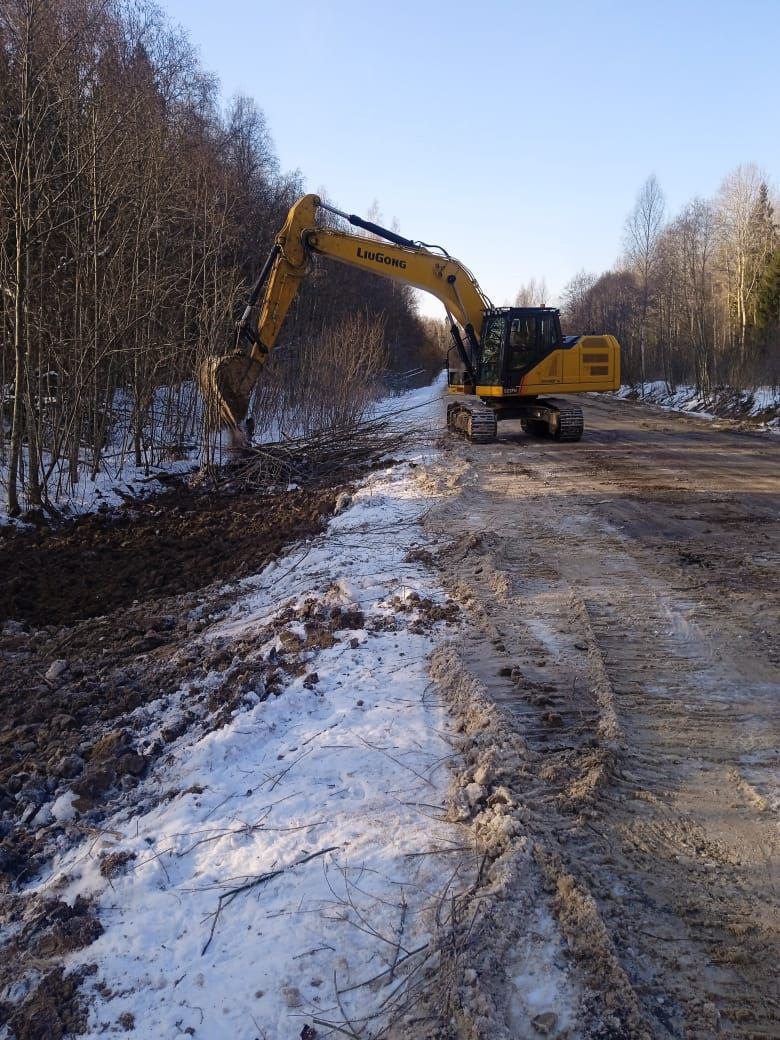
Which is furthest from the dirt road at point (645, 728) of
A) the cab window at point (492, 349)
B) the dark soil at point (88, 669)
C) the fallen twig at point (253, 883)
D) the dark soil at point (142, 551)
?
the cab window at point (492, 349)

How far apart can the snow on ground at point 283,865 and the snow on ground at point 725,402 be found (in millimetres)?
17884

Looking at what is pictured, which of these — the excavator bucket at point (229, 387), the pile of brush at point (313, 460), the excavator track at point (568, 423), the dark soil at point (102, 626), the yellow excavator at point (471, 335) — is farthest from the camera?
the excavator track at point (568, 423)

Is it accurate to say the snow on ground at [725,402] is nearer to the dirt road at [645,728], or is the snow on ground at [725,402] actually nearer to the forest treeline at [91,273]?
the forest treeline at [91,273]

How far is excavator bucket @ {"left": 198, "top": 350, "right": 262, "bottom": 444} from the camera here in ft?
39.5

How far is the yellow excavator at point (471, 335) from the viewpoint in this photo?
1280 centimetres

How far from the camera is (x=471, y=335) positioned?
50.8 ft

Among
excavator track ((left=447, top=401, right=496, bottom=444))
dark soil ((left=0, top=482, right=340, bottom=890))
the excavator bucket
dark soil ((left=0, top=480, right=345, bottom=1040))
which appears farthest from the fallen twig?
excavator track ((left=447, top=401, right=496, bottom=444))

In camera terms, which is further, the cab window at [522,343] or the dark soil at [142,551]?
the cab window at [522,343]

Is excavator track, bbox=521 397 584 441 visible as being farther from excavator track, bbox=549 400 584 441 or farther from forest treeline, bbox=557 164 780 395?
forest treeline, bbox=557 164 780 395

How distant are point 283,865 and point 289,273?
11761 mm

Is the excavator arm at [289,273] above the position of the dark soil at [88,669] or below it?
above

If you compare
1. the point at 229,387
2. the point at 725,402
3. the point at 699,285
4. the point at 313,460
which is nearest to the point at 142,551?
the point at 229,387

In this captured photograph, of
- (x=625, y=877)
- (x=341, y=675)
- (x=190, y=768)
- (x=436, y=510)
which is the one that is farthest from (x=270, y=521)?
(x=625, y=877)

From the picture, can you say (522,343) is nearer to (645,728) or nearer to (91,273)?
(91,273)
